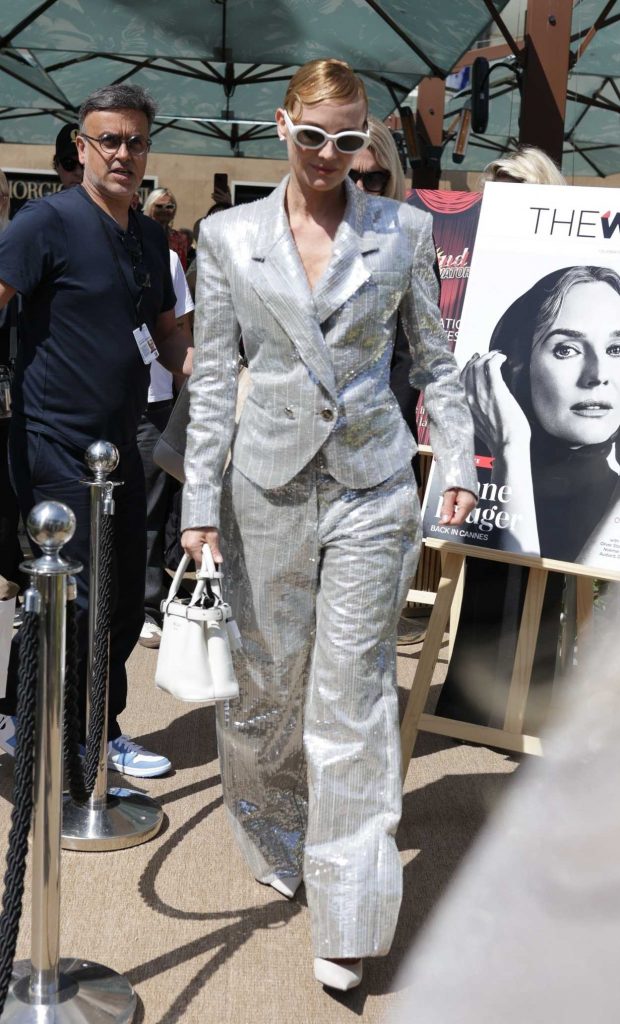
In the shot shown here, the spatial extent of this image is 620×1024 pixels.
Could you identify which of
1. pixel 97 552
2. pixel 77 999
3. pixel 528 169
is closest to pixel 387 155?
pixel 528 169

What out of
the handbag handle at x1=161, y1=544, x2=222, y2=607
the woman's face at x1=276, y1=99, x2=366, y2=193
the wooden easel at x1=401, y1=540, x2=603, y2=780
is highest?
the woman's face at x1=276, y1=99, x2=366, y2=193

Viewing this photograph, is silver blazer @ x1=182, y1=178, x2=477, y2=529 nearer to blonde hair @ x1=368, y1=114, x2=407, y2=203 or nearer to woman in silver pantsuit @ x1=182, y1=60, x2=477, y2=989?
woman in silver pantsuit @ x1=182, y1=60, x2=477, y2=989

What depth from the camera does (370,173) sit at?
3689mm

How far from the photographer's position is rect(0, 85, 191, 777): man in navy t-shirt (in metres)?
3.37

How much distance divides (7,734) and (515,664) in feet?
5.45

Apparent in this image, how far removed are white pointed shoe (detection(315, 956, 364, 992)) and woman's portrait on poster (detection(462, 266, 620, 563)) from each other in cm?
148

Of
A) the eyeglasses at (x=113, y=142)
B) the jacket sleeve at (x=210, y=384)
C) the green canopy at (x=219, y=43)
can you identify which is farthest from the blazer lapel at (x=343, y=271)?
the green canopy at (x=219, y=43)

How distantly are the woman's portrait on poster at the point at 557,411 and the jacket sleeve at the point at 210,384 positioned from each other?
47.8 inches

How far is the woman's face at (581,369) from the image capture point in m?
3.68

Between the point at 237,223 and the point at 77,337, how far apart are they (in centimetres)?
79

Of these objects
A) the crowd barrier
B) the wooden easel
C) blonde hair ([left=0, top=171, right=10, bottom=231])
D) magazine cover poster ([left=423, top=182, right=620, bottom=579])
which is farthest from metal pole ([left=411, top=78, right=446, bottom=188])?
the crowd barrier

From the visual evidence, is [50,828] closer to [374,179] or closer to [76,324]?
[76,324]

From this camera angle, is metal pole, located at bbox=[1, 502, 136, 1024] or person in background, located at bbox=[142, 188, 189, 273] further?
person in background, located at bbox=[142, 188, 189, 273]

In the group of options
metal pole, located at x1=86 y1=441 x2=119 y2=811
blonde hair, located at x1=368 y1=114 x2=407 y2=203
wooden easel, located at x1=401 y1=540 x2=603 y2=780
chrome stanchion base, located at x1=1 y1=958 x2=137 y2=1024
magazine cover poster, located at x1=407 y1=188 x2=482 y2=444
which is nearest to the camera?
chrome stanchion base, located at x1=1 y1=958 x2=137 y2=1024
